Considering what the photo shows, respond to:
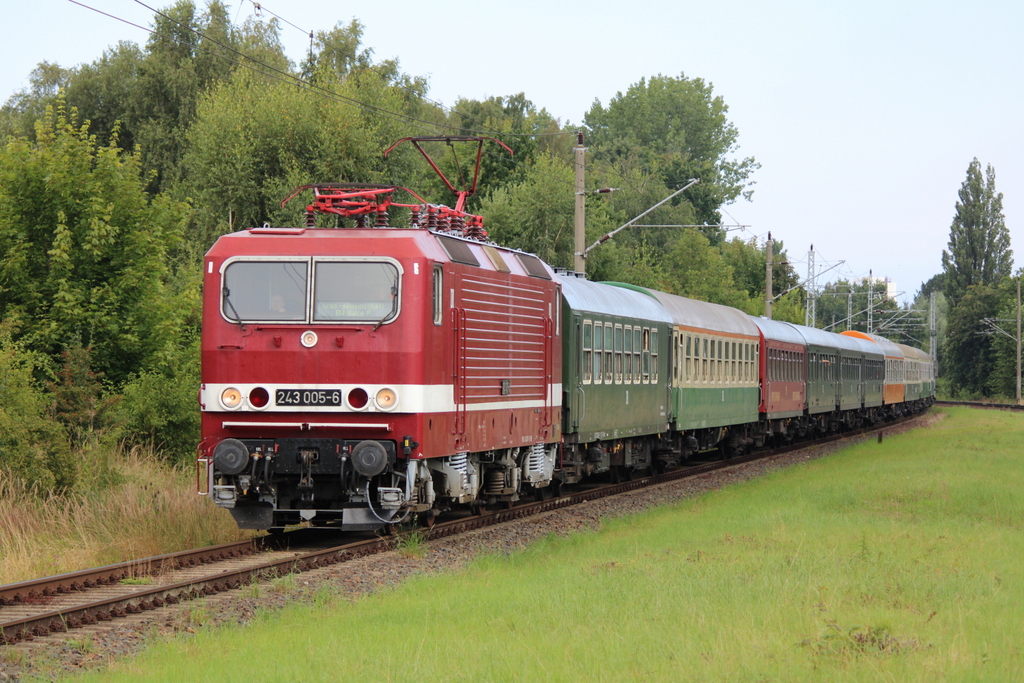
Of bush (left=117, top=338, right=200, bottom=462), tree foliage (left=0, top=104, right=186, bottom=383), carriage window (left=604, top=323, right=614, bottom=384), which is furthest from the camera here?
carriage window (left=604, top=323, right=614, bottom=384)

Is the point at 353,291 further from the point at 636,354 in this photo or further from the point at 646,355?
the point at 646,355

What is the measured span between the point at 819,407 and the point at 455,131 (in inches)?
889

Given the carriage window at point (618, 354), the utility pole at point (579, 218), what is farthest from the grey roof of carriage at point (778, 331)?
the carriage window at point (618, 354)

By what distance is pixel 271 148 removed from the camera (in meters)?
35.4

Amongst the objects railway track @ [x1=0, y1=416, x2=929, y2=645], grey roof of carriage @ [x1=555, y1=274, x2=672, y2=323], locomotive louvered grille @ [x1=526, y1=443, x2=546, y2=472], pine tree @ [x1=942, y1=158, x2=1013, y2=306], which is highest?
pine tree @ [x1=942, y1=158, x2=1013, y2=306]

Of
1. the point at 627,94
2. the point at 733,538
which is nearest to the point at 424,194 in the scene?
the point at 733,538

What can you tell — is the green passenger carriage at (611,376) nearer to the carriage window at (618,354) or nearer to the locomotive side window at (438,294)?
the carriage window at (618,354)

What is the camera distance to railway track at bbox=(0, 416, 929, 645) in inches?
366

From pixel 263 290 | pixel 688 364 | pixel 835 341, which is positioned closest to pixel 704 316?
pixel 688 364

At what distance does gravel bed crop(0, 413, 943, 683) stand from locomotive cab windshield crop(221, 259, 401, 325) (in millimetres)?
2569

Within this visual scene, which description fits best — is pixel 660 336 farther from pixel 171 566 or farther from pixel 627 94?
pixel 627 94

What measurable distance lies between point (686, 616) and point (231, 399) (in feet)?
19.1

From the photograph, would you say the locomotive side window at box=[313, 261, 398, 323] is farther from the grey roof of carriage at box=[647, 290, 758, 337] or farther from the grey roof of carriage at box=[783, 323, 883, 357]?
the grey roof of carriage at box=[783, 323, 883, 357]

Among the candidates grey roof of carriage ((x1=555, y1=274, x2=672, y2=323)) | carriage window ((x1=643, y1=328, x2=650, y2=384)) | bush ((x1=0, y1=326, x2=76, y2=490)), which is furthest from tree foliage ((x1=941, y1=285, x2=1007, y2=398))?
bush ((x1=0, y1=326, x2=76, y2=490))
